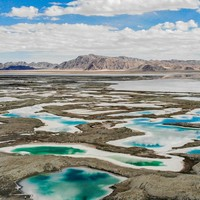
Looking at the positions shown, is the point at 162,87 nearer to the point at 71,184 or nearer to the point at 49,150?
the point at 49,150

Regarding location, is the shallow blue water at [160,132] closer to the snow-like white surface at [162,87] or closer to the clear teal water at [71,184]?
the clear teal water at [71,184]

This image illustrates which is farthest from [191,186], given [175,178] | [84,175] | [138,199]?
[84,175]

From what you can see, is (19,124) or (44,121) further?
(44,121)

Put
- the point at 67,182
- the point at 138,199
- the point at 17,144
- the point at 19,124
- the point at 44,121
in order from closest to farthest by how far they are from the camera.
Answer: the point at 138,199, the point at 67,182, the point at 17,144, the point at 19,124, the point at 44,121

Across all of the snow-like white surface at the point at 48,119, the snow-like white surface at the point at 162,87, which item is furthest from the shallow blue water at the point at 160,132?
the snow-like white surface at the point at 162,87

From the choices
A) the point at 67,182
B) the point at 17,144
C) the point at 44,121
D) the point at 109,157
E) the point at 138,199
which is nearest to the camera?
the point at 138,199

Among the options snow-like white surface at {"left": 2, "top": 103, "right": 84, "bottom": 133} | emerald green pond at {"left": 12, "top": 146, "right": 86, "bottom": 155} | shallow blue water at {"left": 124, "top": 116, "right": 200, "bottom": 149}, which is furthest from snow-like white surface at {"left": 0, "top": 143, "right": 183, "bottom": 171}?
snow-like white surface at {"left": 2, "top": 103, "right": 84, "bottom": 133}

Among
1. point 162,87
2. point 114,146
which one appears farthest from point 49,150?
point 162,87

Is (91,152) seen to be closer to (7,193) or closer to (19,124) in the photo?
(7,193)
